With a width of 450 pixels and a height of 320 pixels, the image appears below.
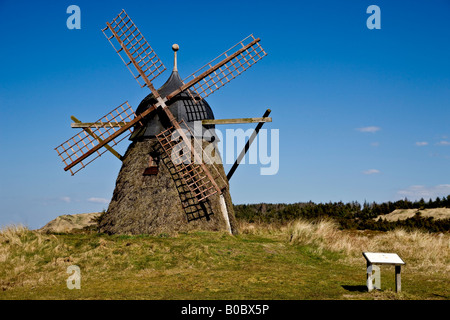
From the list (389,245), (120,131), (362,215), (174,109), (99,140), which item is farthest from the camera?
(362,215)

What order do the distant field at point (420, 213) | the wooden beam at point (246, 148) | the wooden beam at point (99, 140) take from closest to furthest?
the wooden beam at point (246, 148)
the wooden beam at point (99, 140)
the distant field at point (420, 213)

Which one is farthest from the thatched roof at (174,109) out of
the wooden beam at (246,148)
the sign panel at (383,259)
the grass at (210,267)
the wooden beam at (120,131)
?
the sign panel at (383,259)

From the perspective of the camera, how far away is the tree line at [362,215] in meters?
23.6

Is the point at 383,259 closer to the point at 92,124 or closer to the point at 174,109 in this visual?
the point at 174,109

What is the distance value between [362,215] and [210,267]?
1848 cm

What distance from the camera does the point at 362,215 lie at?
2861cm

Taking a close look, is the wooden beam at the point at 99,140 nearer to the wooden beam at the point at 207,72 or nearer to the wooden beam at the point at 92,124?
the wooden beam at the point at 92,124

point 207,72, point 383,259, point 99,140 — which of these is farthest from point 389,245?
point 99,140

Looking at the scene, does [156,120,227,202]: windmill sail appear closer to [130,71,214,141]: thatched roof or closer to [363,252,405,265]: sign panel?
[130,71,214,141]: thatched roof

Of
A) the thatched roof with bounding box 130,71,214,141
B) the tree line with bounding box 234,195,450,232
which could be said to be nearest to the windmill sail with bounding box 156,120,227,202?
the thatched roof with bounding box 130,71,214,141

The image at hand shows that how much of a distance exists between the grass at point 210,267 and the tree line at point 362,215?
619 centimetres
